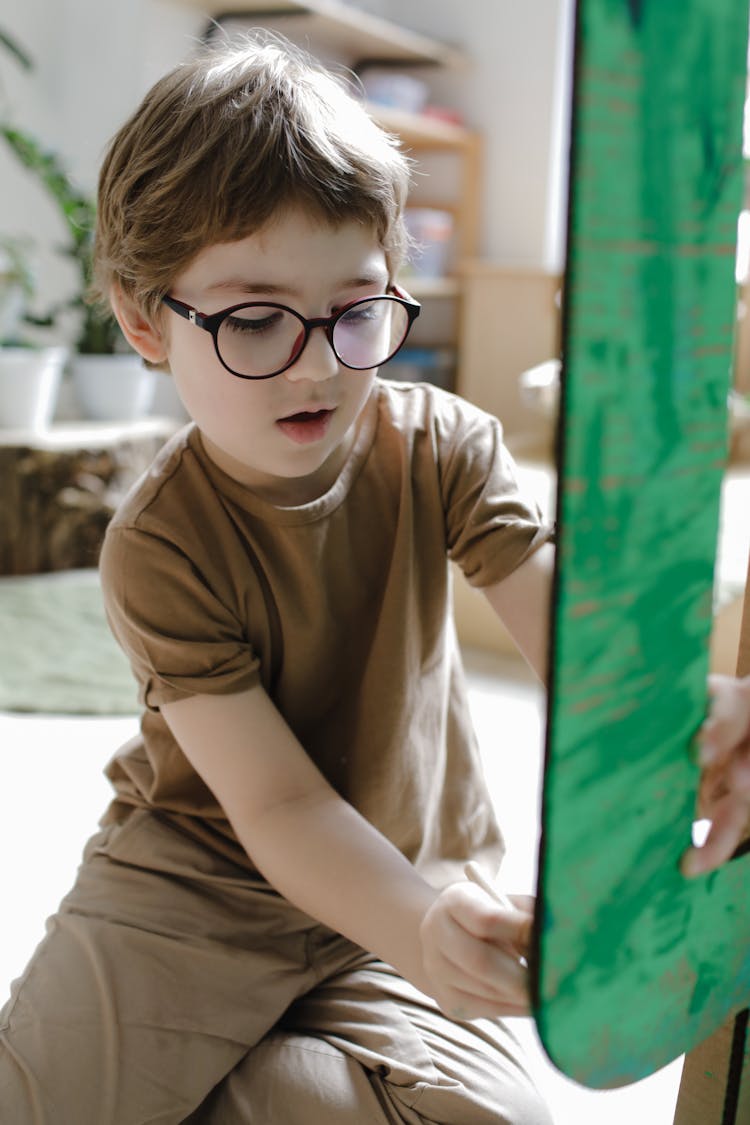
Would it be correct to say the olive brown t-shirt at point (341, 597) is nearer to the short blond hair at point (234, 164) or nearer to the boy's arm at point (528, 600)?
the boy's arm at point (528, 600)

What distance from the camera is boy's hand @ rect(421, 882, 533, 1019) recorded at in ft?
1.82

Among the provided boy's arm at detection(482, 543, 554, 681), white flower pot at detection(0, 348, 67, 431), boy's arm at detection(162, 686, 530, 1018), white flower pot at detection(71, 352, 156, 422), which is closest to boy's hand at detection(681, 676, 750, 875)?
boy's arm at detection(162, 686, 530, 1018)

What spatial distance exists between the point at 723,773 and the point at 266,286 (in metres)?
0.42

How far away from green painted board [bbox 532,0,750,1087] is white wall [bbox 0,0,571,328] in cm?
252

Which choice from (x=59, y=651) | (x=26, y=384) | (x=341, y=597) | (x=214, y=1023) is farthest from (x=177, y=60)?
(x=214, y=1023)

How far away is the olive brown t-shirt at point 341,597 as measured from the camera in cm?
83

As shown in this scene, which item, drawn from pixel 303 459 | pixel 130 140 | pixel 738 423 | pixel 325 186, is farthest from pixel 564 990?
pixel 738 423

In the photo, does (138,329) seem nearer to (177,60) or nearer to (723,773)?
(723,773)

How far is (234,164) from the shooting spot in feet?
2.46

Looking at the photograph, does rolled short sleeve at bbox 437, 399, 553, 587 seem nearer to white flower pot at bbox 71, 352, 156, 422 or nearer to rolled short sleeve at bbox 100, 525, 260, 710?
rolled short sleeve at bbox 100, 525, 260, 710

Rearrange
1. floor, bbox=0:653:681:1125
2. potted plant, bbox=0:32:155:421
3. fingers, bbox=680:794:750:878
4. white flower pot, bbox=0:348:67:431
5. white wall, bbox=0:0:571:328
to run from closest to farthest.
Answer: fingers, bbox=680:794:750:878 → floor, bbox=0:653:681:1125 → white flower pot, bbox=0:348:67:431 → potted plant, bbox=0:32:155:421 → white wall, bbox=0:0:571:328

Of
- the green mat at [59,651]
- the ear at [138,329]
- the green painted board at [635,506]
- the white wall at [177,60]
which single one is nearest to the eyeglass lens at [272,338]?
the ear at [138,329]

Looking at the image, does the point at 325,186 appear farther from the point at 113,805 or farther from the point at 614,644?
the point at 113,805

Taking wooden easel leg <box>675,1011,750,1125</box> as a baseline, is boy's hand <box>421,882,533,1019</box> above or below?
above
